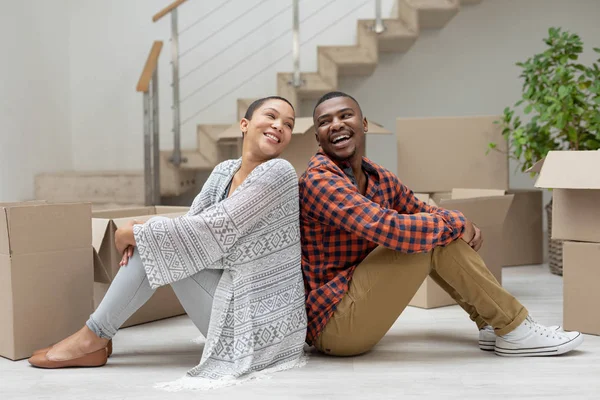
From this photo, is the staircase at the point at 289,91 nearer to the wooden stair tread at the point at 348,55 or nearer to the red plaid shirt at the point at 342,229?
the wooden stair tread at the point at 348,55

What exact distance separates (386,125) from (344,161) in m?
2.69

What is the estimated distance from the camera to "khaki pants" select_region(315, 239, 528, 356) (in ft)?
5.80

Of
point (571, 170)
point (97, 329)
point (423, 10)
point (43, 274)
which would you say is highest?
point (423, 10)

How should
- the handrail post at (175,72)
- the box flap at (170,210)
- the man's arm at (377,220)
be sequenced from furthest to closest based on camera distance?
1. the handrail post at (175,72)
2. the box flap at (170,210)
3. the man's arm at (377,220)

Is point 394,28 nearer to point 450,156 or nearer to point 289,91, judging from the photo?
point 289,91

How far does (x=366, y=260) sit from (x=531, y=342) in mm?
478

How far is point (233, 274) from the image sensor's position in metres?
1.73

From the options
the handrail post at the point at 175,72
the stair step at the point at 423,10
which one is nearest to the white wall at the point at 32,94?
the handrail post at the point at 175,72

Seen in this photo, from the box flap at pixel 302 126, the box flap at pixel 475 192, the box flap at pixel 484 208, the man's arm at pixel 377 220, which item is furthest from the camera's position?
the box flap at pixel 475 192

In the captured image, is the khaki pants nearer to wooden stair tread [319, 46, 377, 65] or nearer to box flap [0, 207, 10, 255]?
box flap [0, 207, 10, 255]

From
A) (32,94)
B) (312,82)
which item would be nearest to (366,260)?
(312,82)

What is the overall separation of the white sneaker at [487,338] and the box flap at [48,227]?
112cm

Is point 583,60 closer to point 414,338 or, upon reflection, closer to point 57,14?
point 414,338

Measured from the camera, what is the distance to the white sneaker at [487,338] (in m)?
1.93
